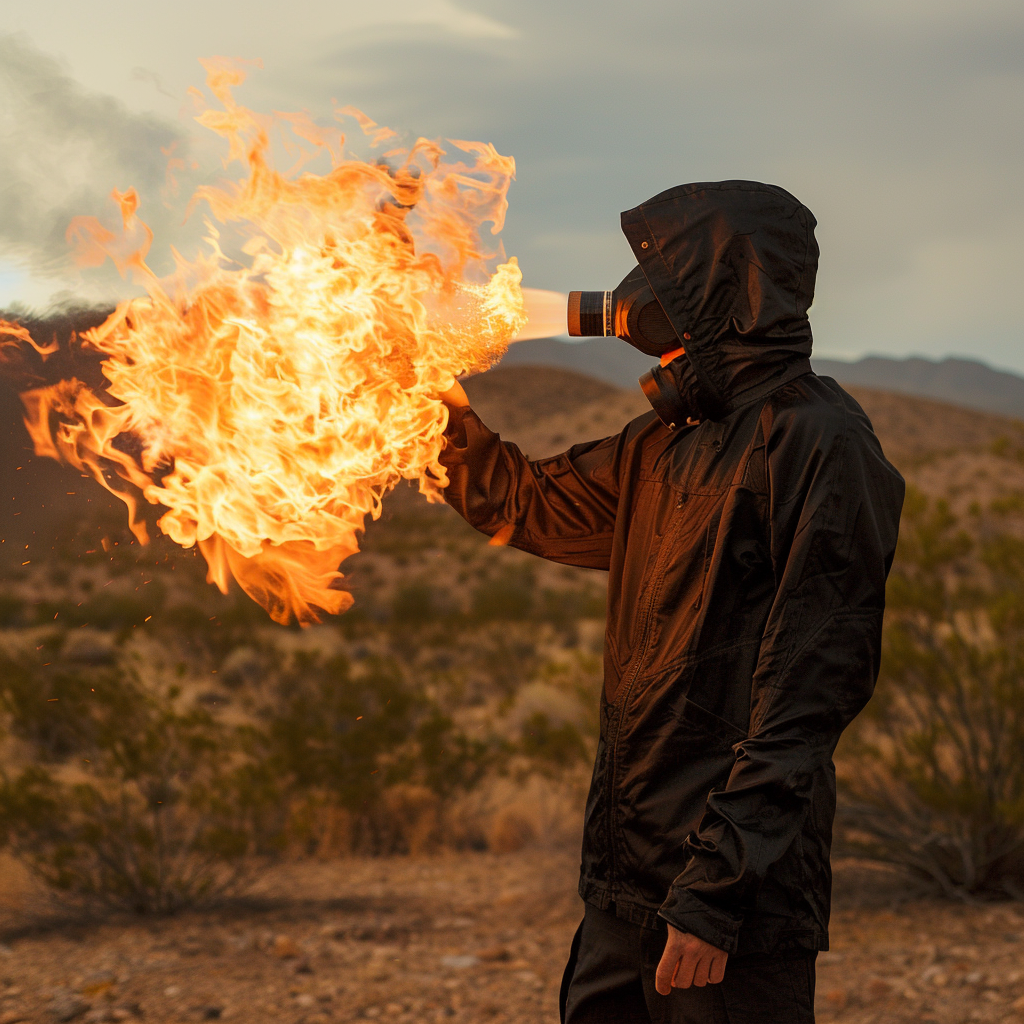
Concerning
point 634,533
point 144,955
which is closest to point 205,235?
point 634,533

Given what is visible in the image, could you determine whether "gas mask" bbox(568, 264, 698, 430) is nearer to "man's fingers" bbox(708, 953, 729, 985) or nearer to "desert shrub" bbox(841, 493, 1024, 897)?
"man's fingers" bbox(708, 953, 729, 985)

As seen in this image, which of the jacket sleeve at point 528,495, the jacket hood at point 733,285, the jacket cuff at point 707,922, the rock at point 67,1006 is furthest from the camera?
the rock at point 67,1006

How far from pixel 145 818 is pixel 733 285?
5.37 metres

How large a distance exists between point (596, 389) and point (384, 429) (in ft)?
199

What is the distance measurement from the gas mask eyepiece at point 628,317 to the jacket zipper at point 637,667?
1.20 ft

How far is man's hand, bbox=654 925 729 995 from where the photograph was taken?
171cm

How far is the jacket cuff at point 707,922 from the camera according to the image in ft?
5.53

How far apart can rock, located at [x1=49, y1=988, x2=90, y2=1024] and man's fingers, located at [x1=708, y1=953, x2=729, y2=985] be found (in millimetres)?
3620

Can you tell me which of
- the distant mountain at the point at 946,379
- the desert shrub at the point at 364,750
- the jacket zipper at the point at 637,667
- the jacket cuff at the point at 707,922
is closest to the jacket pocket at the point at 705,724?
the jacket zipper at the point at 637,667

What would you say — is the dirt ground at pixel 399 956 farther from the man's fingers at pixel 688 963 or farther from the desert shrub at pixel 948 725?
the man's fingers at pixel 688 963

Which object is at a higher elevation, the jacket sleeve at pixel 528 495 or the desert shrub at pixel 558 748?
the jacket sleeve at pixel 528 495

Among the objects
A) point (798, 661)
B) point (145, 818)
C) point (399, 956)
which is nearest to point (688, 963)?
point (798, 661)

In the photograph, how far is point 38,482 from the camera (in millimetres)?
3232

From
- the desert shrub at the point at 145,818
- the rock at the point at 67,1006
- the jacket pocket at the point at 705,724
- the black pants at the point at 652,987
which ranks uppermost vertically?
the jacket pocket at the point at 705,724
